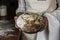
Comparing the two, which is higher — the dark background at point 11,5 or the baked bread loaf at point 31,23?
the dark background at point 11,5

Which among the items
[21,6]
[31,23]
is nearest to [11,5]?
[21,6]

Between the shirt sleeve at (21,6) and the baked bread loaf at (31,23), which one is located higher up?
the shirt sleeve at (21,6)

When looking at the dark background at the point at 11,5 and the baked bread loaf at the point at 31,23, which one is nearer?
the baked bread loaf at the point at 31,23

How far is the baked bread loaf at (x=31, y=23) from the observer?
758mm

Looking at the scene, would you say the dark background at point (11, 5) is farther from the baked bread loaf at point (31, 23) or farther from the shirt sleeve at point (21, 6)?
the baked bread loaf at point (31, 23)

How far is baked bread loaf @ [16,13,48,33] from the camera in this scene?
0.76 m

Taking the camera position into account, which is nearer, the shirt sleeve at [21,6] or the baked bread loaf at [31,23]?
the baked bread loaf at [31,23]

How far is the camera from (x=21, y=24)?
77cm

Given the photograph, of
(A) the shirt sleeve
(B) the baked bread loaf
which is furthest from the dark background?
(B) the baked bread loaf

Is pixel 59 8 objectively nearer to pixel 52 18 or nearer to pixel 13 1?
pixel 52 18

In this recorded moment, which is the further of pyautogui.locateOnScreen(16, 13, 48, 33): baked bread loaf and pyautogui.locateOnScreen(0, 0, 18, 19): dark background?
pyautogui.locateOnScreen(0, 0, 18, 19): dark background

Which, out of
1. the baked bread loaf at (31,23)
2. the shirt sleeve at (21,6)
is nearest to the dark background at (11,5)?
the shirt sleeve at (21,6)

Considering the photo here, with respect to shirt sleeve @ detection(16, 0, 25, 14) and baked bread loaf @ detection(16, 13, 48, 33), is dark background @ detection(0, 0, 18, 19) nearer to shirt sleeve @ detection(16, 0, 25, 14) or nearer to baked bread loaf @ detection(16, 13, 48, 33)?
shirt sleeve @ detection(16, 0, 25, 14)

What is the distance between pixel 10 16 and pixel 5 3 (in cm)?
8
